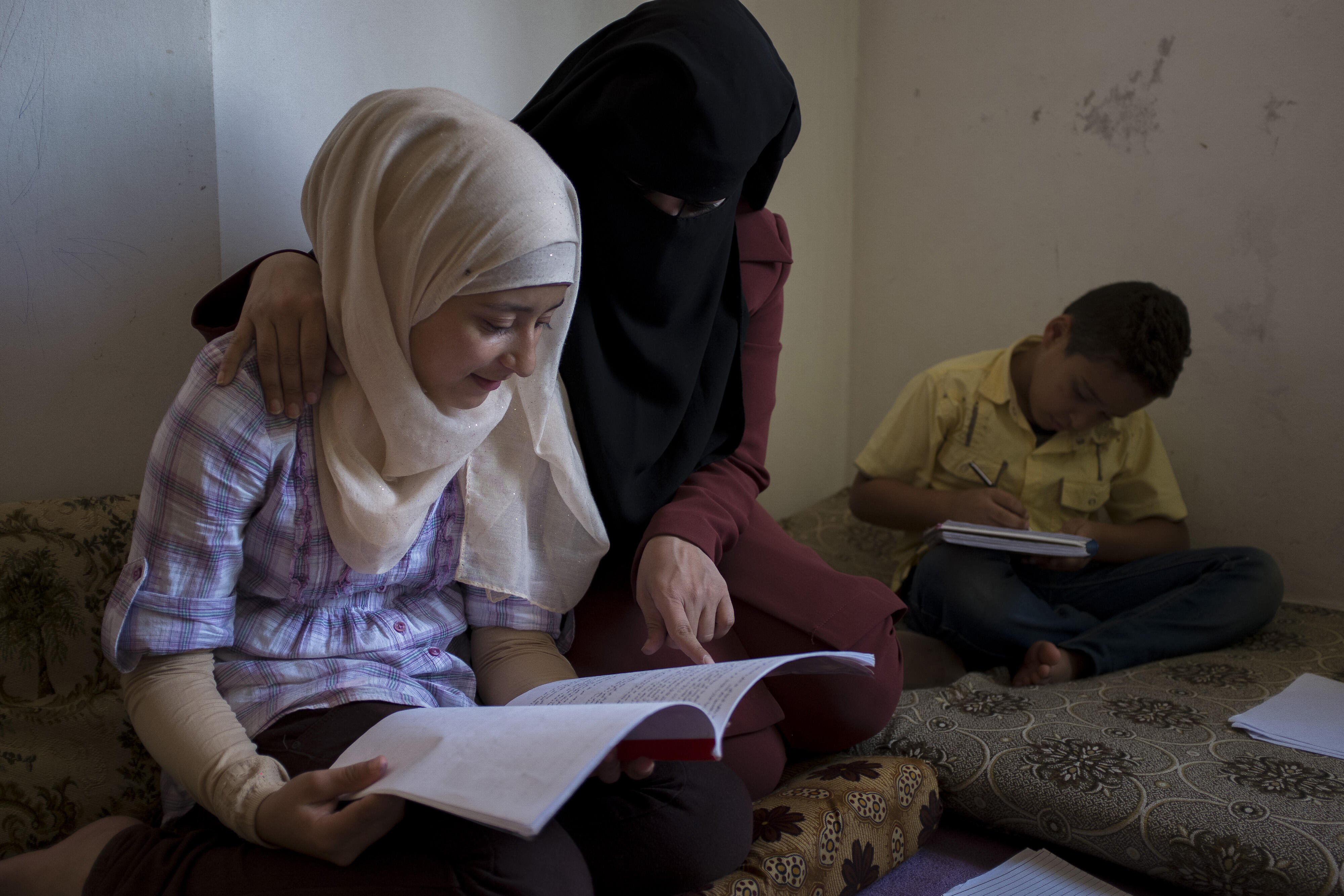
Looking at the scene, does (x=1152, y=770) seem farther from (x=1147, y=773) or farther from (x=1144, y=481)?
(x=1144, y=481)

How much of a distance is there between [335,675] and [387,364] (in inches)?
12.1

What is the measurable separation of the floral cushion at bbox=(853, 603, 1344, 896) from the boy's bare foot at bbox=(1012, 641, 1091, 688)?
0.03 m

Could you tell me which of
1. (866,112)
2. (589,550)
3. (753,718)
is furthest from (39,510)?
(866,112)

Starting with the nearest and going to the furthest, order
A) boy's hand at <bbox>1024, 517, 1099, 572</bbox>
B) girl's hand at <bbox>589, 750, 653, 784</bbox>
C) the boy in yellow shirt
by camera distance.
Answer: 1. girl's hand at <bbox>589, 750, 653, 784</bbox>
2. the boy in yellow shirt
3. boy's hand at <bbox>1024, 517, 1099, 572</bbox>

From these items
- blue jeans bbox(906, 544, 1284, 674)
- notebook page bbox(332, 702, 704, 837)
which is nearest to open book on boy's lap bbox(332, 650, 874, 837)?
notebook page bbox(332, 702, 704, 837)

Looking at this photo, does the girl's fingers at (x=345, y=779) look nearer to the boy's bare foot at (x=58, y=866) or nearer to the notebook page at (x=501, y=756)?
the notebook page at (x=501, y=756)

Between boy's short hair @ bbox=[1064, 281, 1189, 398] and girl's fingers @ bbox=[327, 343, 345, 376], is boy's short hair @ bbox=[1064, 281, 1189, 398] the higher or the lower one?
the lower one

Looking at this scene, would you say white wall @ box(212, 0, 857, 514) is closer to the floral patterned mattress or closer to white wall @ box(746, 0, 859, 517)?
white wall @ box(746, 0, 859, 517)

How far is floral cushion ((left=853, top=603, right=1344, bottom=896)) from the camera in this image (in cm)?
107

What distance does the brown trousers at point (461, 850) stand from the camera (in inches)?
27.9

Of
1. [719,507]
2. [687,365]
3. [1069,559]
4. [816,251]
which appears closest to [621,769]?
[719,507]

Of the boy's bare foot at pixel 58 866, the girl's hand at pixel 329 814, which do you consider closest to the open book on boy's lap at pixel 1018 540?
the girl's hand at pixel 329 814

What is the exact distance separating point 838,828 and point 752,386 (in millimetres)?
603

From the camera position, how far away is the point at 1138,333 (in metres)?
1.71
